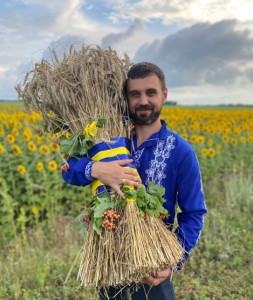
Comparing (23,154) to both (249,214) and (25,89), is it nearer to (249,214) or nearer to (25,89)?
(249,214)

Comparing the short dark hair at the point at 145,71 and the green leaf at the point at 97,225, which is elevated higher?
the short dark hair at the point at 145,71

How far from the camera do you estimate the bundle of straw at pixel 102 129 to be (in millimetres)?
2318

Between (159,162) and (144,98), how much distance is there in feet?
1.16

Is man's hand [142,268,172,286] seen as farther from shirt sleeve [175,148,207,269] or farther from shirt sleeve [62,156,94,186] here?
shirt sleeve [62,156,94,186]

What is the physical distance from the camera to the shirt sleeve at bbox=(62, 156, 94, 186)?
7.97ft

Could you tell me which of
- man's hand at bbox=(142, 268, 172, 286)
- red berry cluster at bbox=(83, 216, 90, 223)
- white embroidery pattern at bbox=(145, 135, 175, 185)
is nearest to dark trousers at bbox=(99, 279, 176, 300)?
man's hand at bbox=(142, 268, 172, 286)

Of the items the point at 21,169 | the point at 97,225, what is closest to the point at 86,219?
the point at 97,225

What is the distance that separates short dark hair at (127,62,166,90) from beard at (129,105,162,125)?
0.16m

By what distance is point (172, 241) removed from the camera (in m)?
2.46

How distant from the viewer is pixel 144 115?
253 cm

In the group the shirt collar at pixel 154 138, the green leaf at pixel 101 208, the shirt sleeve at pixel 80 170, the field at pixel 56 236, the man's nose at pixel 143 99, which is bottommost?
the field at pixel 56 236

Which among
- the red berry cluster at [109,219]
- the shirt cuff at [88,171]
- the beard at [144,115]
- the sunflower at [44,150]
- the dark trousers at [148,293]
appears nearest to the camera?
the red berry cluster at [109,219]

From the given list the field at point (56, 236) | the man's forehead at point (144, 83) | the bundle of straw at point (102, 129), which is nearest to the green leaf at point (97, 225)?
the bundle of straw at point (102, 129)

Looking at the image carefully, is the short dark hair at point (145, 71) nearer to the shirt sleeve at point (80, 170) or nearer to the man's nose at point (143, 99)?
the man's nose at point (143, 99)
